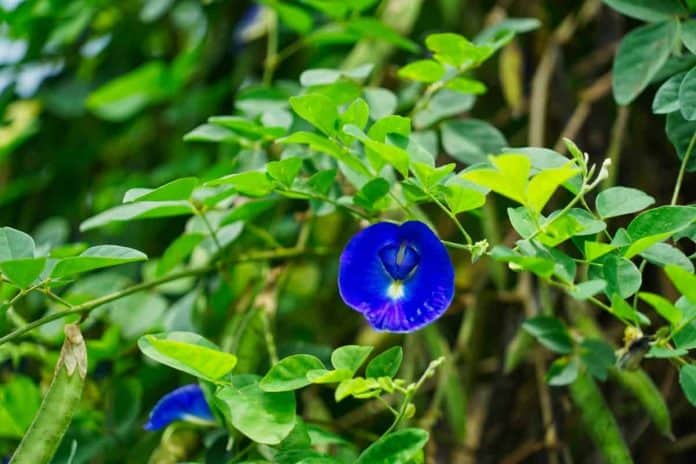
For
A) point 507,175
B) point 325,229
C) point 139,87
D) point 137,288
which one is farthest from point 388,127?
point 139,87

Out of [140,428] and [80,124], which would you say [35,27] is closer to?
[80,124]

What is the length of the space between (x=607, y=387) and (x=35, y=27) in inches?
33.2

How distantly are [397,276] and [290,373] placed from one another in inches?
4.2

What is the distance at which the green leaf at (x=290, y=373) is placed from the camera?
658mm

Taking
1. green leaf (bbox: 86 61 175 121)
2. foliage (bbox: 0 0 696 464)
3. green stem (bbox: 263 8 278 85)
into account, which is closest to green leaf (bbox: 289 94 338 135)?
foliage (bbox: 0 0 696 464)

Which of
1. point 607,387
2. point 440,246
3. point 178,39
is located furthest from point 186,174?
point 440,246

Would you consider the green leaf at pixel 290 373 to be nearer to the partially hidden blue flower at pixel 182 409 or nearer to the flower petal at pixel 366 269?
the flower petal at pixel 366 269

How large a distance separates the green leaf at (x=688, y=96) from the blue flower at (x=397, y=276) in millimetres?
197

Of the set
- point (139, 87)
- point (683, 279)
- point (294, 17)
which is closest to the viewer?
point (683, 279)

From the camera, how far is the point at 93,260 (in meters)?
0.70

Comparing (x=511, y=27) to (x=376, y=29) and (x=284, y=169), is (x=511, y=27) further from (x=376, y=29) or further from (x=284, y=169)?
(x=284, y=169)

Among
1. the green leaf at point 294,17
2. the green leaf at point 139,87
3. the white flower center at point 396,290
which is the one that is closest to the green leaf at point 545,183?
the white flower center at point 396,290

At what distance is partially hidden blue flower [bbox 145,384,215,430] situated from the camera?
0.86 metres

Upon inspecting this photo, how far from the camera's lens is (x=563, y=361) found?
877mm
